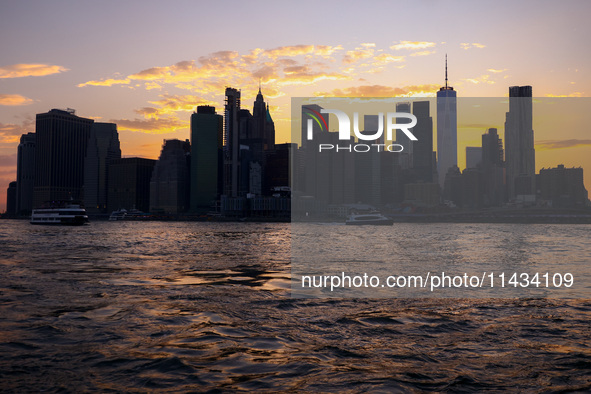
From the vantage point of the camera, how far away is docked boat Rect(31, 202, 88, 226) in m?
156

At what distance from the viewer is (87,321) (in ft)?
50.5

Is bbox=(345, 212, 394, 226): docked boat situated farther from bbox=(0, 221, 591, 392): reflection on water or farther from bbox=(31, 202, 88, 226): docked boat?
bbox=(0, 221, 591, 392): reflection on water

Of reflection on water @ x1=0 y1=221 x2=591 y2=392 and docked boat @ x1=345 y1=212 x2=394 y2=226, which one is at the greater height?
reflection on water @ x1=0 y1=221 x2=591 y2=392

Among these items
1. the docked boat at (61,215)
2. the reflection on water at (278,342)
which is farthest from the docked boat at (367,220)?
the reflection on water at (278,342)

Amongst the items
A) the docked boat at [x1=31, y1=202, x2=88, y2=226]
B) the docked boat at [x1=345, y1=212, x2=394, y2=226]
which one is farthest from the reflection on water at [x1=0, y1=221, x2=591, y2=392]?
the docked boat at [x1=345, y1=212, x2=394, y2=226]

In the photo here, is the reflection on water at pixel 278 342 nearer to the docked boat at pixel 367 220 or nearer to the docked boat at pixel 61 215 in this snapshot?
the docked boat at pixel 61 215

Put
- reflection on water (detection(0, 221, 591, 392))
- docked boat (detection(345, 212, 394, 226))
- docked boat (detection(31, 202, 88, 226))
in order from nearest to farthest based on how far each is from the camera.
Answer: reflection on water (detection(0, 221, 591, 392))
docked boat (detection(31, 202, 88, 226))
docked boat (detection(345, 212, 394, 226))

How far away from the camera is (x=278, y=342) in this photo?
12773 mm

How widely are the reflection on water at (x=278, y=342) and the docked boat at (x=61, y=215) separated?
146691mm

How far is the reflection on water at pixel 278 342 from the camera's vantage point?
9.63 meters

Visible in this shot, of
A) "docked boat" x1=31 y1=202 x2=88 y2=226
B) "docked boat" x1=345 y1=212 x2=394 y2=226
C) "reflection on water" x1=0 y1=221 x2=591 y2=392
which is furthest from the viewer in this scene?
"docked boat" x1=345 y1=212 x2=394 y2=226

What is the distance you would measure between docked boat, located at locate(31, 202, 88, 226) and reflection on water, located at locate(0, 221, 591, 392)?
146691mm

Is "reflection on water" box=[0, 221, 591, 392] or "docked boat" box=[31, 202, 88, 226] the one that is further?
"docked boat" box=[31, 202, 88, 226]

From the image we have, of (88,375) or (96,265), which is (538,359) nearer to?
(88,375)
